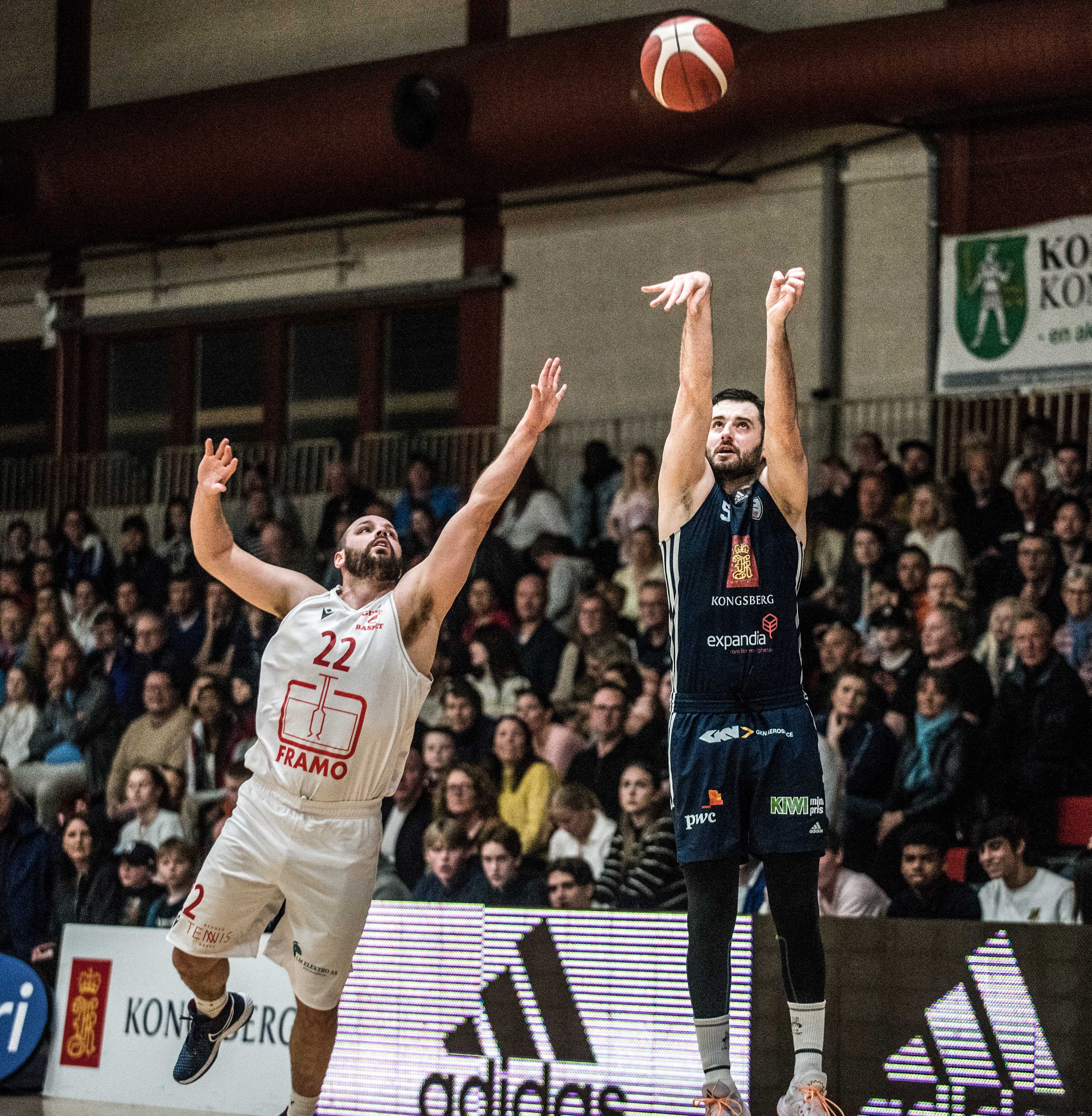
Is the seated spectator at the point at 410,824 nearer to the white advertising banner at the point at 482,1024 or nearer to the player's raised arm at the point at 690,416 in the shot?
the white advertising banner at the point at 482,1024

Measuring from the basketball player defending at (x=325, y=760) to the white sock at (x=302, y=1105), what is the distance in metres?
0.09

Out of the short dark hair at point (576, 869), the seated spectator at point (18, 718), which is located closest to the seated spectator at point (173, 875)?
the short dark hair at point (576, 869)

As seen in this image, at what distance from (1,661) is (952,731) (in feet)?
28.8

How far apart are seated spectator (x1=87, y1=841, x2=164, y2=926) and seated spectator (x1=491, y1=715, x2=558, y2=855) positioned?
2.19m

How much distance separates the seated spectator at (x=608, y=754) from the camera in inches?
435

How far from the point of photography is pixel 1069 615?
36.1 feet

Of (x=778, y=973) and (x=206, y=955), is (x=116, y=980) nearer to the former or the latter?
(x=206, y=955)

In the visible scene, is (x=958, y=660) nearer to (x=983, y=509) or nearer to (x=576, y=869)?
(x=983, y=509)

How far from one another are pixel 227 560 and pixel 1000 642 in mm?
5203

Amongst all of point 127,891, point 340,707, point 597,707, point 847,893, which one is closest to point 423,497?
point 597,707

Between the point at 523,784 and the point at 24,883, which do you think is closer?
the point at 523,784

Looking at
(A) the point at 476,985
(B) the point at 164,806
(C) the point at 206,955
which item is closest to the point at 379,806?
(C) the point at 206,955

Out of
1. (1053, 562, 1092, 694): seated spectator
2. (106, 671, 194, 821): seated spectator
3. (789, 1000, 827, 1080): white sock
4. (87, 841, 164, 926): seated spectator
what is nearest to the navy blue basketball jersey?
(789, 1000, 827, 1080): white sock

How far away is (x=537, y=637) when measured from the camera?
42.9 ft
